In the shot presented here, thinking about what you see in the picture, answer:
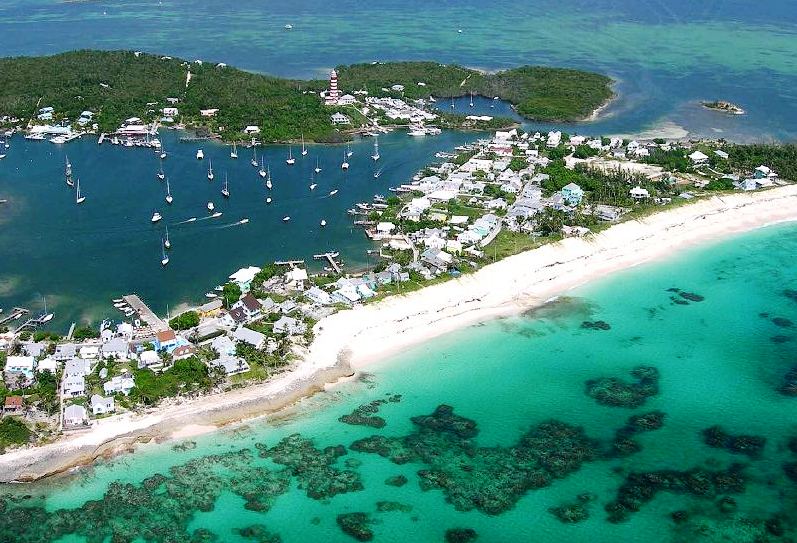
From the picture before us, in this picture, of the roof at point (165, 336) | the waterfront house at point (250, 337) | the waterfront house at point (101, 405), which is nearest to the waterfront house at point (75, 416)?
the waterfront house at point (101, 405)

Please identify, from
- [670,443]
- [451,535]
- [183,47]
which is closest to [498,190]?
[670,443]

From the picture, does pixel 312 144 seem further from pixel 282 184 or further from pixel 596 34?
pixel 596 34

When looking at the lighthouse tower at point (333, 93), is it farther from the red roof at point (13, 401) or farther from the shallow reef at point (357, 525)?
the shallow reef at point (357, 525)

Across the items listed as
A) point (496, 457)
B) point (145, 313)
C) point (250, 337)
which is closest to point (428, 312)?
point (250, 337)

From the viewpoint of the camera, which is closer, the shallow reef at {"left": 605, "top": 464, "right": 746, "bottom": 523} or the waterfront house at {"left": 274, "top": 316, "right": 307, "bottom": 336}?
the shallow reef at {"left": 605, "top": 464, "right": 746, "bottom": 523}

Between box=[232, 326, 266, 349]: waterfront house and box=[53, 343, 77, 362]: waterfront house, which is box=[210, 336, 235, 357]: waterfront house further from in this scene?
box=[53, 343, 77, 362]: waterfront house

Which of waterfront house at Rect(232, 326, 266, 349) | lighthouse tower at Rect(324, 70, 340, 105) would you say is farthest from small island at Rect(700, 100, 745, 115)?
waterfront house at Rect(232, 326, 266, 349)
